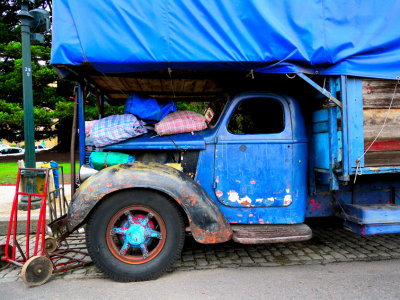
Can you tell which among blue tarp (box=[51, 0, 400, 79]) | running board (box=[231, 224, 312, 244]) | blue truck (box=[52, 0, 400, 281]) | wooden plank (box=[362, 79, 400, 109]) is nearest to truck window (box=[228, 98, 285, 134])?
blue truck (box=[52, 0, 400, 281])

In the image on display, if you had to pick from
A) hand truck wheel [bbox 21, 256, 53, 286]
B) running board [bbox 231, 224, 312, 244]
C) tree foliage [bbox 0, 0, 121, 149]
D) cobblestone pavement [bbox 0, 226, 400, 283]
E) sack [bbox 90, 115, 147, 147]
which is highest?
tree foliage [bbox 0, 0, 121, 149]

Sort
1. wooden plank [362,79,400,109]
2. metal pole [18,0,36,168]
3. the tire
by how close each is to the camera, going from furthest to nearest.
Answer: metal pole [18,0,36,168], wooden plank [362,79,400,109], the tire

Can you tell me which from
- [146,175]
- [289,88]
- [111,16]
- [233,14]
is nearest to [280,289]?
[146,175]

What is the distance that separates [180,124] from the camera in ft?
11.9

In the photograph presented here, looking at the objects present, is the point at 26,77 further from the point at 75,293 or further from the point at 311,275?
the point at 311,275

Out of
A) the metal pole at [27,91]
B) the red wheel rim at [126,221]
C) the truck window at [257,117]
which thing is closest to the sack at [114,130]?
the red wheel rim at [126,221]

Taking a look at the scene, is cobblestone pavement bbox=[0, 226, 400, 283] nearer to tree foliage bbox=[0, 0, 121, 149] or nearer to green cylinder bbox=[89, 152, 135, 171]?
green cylinder bbox=[89, 152, 135, 171]

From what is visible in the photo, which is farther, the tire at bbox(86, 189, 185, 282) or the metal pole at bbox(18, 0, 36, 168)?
the metal pole at bbox(18, 0, 36, 168)

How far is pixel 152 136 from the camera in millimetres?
3621

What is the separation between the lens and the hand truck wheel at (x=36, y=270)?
290 centimetres

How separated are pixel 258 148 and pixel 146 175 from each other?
4.28 feet

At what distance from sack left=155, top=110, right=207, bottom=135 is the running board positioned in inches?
49.9

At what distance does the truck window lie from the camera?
365cm

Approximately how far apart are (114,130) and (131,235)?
1.20m
